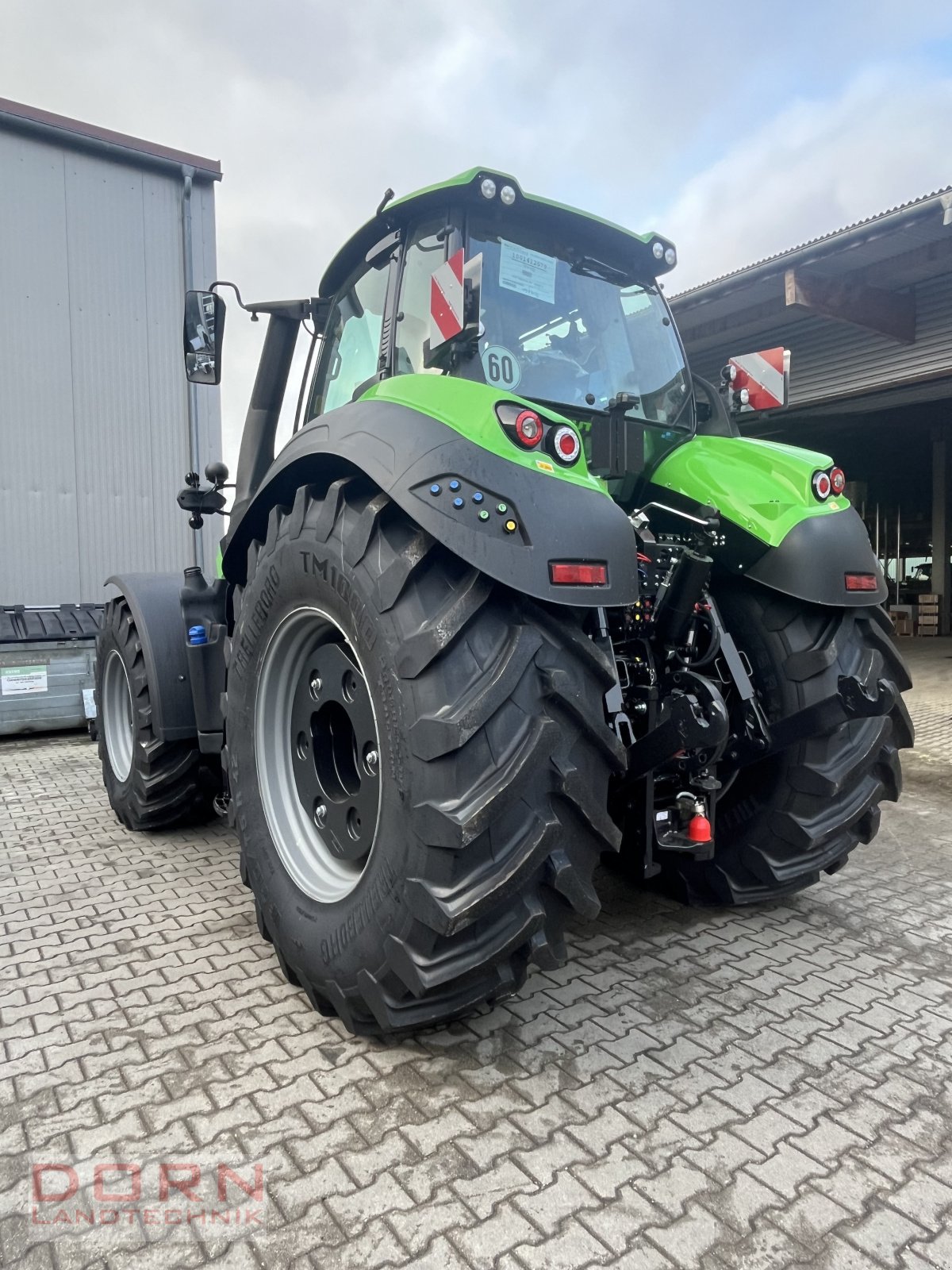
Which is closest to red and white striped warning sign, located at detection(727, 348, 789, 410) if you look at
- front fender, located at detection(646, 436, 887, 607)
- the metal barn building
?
front fender, located at detection(646, 436, 887, 607)

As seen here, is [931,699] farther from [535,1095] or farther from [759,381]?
[535,1095]

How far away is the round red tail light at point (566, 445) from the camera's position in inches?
79.5

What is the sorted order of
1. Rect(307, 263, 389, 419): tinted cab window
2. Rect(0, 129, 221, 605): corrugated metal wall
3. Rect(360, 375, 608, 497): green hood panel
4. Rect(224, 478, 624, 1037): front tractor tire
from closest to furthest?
Rect(224, 478, 624, 1037): front tractor tire
Rect(360, 375, 608, 497): green hood panel
Rect(307, 263, 389, 419): tinted cab window
Rect(0, 129, 221, 605): corrugated metal wall

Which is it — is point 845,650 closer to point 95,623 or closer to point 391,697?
point 391,697

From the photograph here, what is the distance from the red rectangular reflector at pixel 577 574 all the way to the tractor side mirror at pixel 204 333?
202cm

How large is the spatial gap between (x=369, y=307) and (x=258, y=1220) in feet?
8.68

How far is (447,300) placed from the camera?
6.89 ft

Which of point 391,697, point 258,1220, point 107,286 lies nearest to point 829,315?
point 107,286

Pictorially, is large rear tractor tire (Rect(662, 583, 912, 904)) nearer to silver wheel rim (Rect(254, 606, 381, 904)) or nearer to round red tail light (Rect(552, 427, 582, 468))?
round red tail light (Rect(552, 427, 582, 468))

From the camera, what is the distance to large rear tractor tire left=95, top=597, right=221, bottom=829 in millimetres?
4004

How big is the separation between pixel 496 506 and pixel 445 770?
597 millimetres

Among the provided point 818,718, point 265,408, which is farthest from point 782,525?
point 265,408

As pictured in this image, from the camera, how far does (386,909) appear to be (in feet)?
6.53

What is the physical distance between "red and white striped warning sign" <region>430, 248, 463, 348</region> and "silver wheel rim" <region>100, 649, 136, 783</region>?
3157mm
